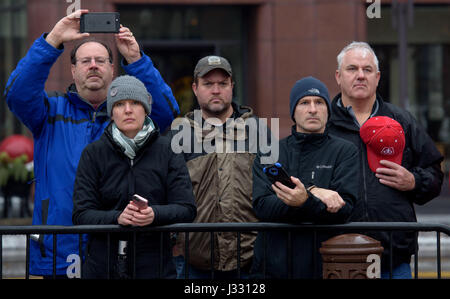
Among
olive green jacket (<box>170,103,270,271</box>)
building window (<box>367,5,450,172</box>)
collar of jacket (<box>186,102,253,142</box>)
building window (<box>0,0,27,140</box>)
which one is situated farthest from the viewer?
building window (<box>367,5,450,172</box>)

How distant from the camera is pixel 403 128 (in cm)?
502

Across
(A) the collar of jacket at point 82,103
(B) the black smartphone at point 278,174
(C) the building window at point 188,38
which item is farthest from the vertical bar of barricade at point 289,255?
(C) the building window at point 188,38

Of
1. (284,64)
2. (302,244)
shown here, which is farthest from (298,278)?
(284,64)

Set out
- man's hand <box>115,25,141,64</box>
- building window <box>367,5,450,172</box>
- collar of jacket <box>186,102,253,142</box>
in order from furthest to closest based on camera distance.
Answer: building window <box>367,5,450,172</box>, collar of jacket <box>186,102,253,142</box>, man's hand <box>115,25,141,64</box>

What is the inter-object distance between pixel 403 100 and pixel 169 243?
11913 mm

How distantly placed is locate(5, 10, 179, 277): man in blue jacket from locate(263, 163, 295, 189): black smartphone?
1152 millimetres

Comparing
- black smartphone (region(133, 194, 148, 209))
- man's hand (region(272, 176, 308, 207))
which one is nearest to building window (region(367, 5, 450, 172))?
man's hand (region(272, 176, 308, 207))

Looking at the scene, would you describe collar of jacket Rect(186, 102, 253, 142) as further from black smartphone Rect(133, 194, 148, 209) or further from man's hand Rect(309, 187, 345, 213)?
black smartphone Rect(133, 194, 148, 209)

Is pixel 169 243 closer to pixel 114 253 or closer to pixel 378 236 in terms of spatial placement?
pixel 114 253

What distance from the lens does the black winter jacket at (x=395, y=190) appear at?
4.82m

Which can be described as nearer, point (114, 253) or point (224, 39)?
point (114, 253)

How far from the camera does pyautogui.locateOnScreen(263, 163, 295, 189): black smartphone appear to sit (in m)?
3.90

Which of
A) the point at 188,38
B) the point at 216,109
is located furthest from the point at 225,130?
the point at 188,38
